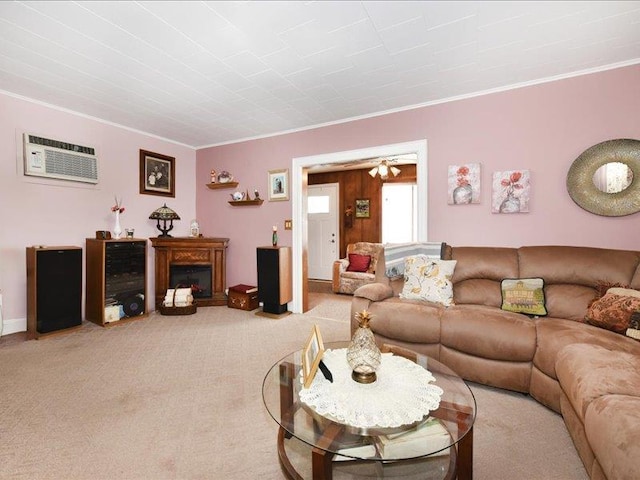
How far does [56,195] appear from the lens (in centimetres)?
347

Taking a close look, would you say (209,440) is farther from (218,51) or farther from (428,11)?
(428,11)

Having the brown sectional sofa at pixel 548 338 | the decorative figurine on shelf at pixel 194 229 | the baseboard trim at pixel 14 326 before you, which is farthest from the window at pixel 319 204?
the baseboard trim at pixel 14 326

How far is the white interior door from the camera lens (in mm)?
6805

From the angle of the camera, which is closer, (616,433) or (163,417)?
(616,433)

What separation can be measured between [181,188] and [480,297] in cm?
444

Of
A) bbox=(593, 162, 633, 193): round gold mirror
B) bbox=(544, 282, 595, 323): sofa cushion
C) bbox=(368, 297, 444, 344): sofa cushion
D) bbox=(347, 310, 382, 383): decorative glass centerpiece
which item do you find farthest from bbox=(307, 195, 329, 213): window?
bbox=(347, 310, 382, 383): decorative glass centerpiece

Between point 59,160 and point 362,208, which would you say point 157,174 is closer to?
point 59,160

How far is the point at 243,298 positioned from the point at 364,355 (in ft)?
10.3

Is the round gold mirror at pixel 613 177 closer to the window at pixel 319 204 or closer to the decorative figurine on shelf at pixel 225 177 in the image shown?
the decorative figurine on shelf at pixel 225 177

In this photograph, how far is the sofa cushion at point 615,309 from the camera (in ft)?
6.16

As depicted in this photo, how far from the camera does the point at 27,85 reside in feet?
9.58

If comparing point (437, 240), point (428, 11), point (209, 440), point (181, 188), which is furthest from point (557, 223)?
point (181, 188)

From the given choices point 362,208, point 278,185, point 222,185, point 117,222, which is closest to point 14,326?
point 117,222

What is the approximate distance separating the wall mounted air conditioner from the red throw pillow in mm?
3968
